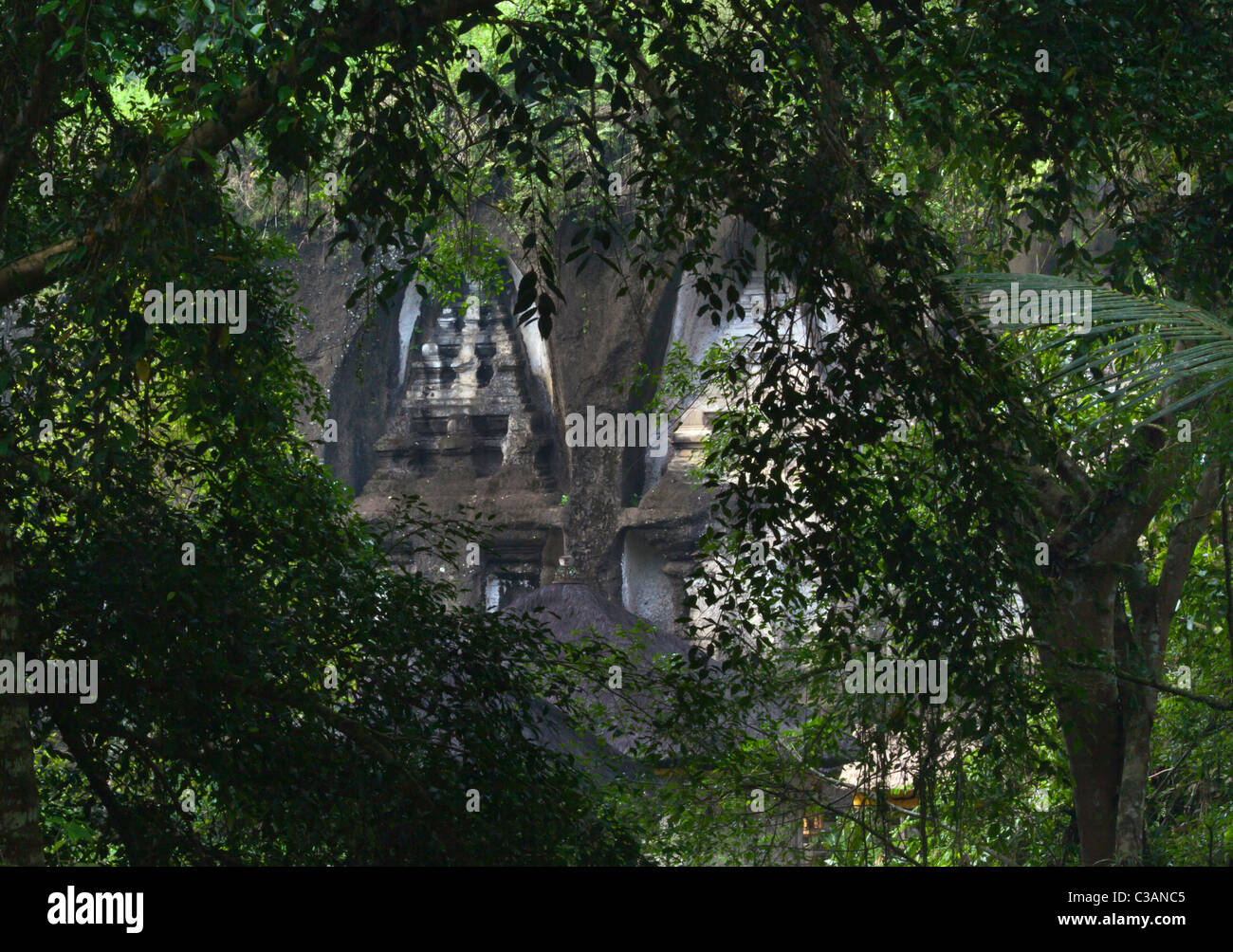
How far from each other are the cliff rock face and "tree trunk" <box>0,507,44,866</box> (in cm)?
1161

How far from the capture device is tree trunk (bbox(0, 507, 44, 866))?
3436mm

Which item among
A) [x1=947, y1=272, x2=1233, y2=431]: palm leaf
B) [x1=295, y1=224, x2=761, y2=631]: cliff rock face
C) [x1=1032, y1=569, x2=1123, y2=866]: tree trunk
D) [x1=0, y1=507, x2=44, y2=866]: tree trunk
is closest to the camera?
[x1=947, y1=272, x2=1233, y2=431]: palm leaf

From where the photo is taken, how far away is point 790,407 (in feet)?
14.3

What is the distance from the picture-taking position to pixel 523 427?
1716 centimetres

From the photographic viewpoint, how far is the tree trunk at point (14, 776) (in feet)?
11.3

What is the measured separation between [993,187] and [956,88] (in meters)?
0.83

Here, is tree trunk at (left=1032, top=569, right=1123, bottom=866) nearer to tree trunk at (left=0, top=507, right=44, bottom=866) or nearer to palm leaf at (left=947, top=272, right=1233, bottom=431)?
palm leaf at (left=947, top=272, right=1233, bottom=431)

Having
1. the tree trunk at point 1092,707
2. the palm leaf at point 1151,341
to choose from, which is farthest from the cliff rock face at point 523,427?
the palm leaf at point 1151,341

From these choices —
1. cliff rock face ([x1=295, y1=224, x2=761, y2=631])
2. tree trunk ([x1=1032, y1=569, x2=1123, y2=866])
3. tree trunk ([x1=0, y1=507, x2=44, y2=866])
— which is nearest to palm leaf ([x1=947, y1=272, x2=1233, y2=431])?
tree trunk ([x1=1032, y1=569, x2=1123, y2=866])

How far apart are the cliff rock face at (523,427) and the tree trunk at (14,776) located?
1161 centimetres

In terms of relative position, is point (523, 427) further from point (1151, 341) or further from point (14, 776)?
point (1151, 341)

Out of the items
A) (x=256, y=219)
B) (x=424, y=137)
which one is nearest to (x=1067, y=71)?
(x=424, y=137)

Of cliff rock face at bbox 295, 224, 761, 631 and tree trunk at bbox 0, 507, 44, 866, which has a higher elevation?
cliff rock face at bbox 295, 224, 761, 631

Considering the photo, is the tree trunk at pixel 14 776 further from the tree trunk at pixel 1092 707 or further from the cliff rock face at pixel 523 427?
the cliff rock face at pixel 523 427
